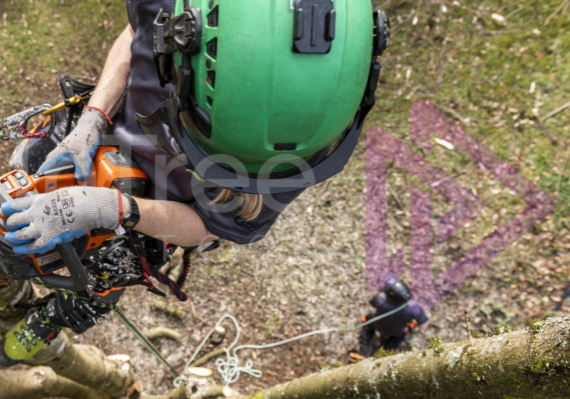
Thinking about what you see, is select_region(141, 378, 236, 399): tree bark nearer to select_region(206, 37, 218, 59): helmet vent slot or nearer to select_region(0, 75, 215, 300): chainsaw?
select_region(0, 75, 215, 300): chainsaw

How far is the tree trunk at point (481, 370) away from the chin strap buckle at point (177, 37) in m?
1.41

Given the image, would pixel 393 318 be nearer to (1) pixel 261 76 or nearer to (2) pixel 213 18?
(1) pixel 261 76

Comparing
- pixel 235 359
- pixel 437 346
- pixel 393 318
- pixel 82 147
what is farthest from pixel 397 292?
pixel 82 147

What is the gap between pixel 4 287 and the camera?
2207 millimetres

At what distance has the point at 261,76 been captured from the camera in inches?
51.5

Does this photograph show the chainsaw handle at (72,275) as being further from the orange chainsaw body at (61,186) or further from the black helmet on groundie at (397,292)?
the black helmet on groundie at (397,292)

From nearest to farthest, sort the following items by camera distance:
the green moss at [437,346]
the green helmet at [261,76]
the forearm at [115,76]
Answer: the green helmet at [261,76] → the green moss at [437,346] → the forearm at [115,76]

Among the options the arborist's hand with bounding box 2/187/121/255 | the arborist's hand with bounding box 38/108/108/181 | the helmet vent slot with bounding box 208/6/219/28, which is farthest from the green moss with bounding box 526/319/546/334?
the arborist's hand with bounding box 38/108/108/181

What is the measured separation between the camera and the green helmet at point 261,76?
1.28m

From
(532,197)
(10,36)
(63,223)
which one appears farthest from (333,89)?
(10,36)

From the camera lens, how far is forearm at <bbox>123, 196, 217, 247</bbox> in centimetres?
171

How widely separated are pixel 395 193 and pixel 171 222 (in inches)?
120

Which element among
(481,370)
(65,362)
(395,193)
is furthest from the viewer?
(395,193)

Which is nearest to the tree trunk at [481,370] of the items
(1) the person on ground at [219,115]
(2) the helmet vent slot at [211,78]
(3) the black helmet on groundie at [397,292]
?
(1) the person on ground at [219,115]
